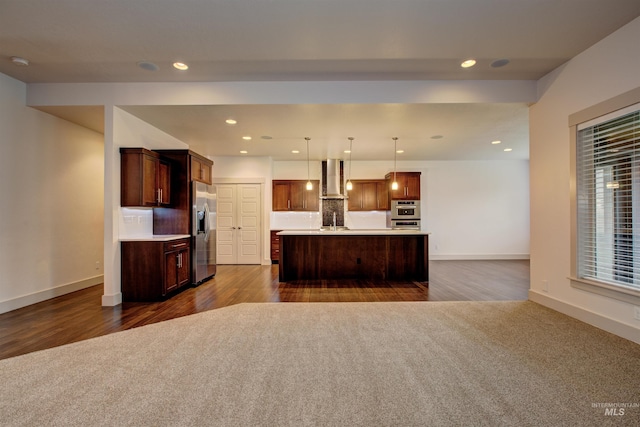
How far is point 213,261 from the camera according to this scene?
18.7 feet

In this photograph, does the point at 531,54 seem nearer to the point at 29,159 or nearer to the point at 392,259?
the point at 392,259

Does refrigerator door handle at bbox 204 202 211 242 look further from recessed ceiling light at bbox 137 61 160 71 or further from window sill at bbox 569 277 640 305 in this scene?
window sill at bbox 569 277 640 305

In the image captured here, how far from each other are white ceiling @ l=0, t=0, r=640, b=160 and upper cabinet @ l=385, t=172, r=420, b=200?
2.92m

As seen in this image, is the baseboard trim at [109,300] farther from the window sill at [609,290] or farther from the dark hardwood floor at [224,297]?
the window sill at [609,290]

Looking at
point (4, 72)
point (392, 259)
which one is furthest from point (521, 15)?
point (4, 72)

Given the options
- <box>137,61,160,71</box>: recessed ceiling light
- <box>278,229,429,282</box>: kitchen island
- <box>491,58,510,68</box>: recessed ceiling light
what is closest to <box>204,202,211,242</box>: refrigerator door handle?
<box>278,229,429,282</box>: kitchen island

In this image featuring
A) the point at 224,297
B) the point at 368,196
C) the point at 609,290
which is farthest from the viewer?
the point at 368,196

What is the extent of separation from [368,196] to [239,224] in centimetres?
348

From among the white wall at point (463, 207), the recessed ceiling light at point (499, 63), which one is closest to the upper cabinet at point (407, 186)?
the white wall at point (463, 207)

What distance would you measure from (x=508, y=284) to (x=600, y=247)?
2.10m

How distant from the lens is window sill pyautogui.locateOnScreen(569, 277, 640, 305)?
2.69 m

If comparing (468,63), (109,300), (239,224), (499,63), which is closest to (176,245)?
(109,300)

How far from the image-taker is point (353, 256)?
18.3 ft

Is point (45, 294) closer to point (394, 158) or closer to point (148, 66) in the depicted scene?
point (148, 66)
